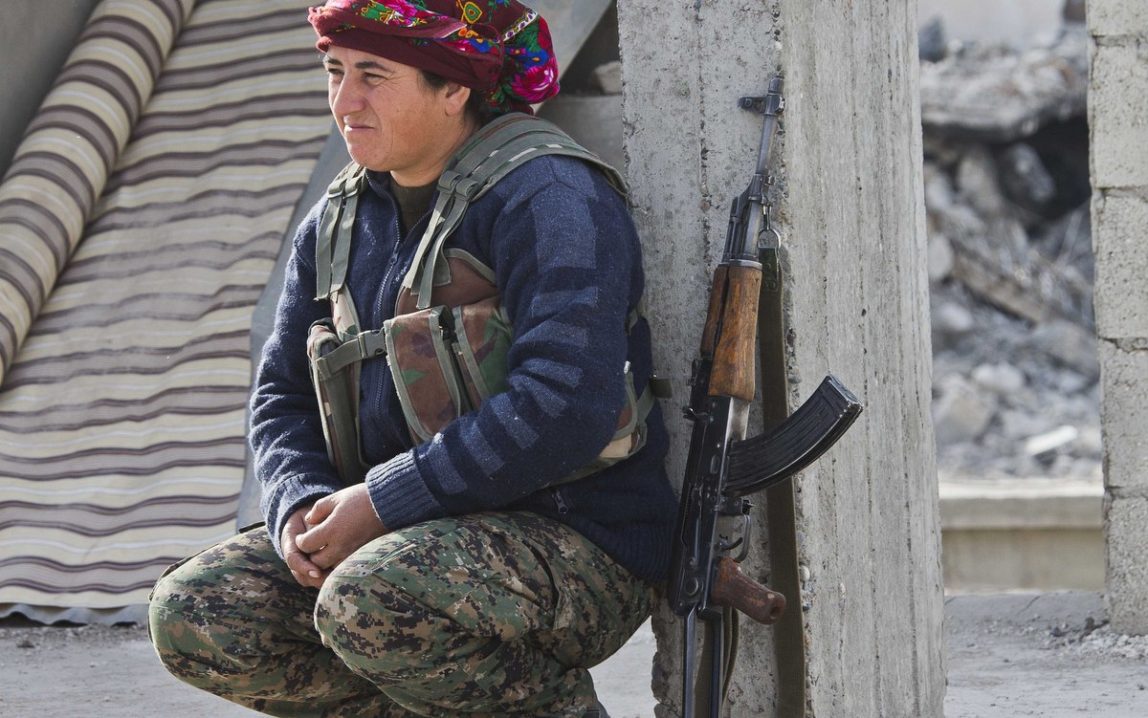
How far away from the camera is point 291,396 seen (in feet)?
9.75

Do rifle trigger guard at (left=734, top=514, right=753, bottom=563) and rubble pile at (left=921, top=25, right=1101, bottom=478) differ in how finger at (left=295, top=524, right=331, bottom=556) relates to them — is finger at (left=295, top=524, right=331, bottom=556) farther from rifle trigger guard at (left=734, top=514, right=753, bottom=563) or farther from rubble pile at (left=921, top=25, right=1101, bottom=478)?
rubble pile at (left=921, top=25, right=1101, bottom=478)

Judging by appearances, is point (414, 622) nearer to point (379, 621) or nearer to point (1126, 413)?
point (379, 621)

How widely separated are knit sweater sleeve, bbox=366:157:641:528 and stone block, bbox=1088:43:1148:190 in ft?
8.15

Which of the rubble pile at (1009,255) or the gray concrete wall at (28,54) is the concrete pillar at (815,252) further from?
the rubble pile at (1009,255)

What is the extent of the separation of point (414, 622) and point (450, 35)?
99cm

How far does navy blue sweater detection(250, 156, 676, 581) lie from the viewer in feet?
8.30

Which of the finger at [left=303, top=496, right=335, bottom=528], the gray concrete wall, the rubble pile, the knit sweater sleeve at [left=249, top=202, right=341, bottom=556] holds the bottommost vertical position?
the rubble pile

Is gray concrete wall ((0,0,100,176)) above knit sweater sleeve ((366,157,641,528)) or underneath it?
above

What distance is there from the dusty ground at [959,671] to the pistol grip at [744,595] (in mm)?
990

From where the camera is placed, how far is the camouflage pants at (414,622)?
96.7 inches

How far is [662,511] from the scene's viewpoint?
9.12ft

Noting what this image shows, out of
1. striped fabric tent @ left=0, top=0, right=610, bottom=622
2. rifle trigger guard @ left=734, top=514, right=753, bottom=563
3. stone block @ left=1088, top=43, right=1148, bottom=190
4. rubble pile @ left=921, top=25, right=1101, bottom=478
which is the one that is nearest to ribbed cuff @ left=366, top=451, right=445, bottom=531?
rifle trigger guard @ left=734, top=514, right=753, bottom=563

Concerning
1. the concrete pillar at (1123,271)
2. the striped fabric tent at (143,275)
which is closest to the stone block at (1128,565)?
the concrete pillar at (1123,271)

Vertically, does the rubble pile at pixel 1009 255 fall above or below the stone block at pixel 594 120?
below
